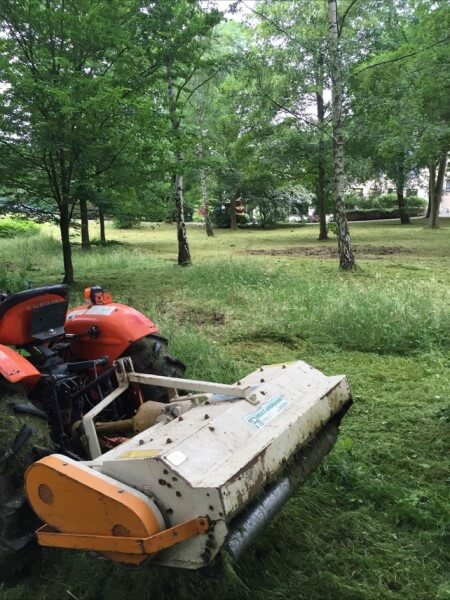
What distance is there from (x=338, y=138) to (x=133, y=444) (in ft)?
32.3

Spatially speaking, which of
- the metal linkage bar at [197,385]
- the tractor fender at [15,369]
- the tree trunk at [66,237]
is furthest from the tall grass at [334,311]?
the tractor fender at [15,369]

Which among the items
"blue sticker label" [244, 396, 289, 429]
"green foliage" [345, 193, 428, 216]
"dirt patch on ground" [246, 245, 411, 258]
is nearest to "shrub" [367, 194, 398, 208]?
"green foliage" [345, 193, 428, 216]

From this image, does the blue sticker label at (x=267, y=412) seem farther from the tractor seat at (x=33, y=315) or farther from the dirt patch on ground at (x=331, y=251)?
the dirt patch on ground at (x=331, y=251)

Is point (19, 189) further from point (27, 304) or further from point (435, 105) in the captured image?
point (435, 105)

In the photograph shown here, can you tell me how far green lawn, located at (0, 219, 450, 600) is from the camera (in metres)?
2.22

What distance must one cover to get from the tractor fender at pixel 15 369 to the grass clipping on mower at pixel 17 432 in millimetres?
101

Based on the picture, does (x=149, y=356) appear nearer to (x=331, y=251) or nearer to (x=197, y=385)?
(x=197, y=385)

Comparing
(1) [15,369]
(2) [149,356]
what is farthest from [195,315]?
(1) [15,369]

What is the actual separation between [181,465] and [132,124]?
706 cm

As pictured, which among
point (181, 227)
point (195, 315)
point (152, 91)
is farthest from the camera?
point (181, 227)

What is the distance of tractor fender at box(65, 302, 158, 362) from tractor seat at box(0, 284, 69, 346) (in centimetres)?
39

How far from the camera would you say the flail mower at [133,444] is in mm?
1764

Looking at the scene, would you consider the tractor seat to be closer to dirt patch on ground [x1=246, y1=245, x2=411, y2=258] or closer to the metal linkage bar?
the metal linkage bar

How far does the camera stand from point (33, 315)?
8.54 ft
